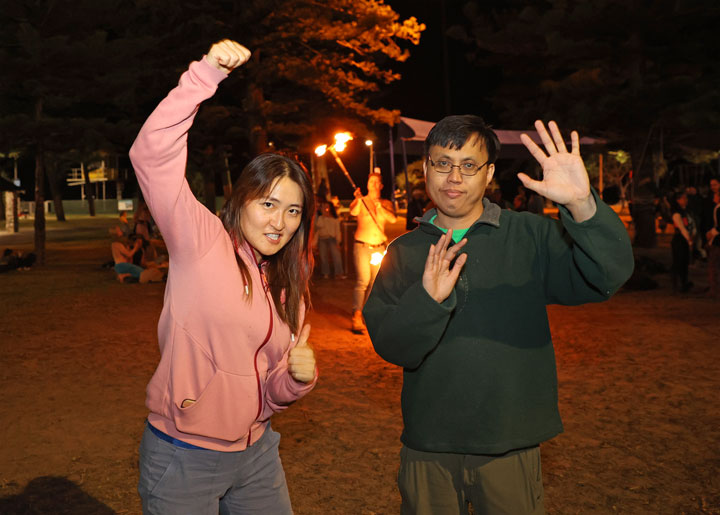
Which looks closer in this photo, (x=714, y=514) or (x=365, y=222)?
(x=714, y=514)

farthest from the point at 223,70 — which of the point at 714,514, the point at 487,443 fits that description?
the point at 714,514

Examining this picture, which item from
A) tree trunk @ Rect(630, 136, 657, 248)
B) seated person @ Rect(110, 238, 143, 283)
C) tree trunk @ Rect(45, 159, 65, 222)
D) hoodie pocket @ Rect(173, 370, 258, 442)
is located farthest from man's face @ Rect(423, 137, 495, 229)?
tree trunk @ Rect(45, 159, 65, 222)

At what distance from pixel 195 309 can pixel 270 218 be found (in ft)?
1.45

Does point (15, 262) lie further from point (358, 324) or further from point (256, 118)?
point (358, 324)

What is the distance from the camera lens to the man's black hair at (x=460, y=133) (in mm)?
2777

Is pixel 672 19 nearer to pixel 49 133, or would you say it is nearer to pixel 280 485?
pixel 49 133

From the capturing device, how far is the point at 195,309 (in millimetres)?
2312

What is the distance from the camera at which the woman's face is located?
8.39 ft

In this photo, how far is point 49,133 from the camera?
18469 mm

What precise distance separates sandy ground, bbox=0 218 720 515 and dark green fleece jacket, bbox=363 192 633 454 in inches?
78.9

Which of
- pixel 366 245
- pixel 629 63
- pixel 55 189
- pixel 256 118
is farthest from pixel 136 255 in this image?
pixel 55 189

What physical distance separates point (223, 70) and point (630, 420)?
482 centimetres

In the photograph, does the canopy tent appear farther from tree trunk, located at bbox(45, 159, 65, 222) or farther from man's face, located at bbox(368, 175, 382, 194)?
tree trunk, located at bbox(45, 159, 65, 222)

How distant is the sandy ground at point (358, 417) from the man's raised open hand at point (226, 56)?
296 cm
